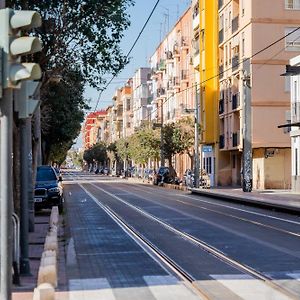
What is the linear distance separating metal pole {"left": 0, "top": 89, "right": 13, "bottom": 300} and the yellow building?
63.4 m

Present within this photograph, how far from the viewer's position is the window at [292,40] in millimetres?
58094

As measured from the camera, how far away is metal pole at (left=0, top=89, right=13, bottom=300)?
703 cm

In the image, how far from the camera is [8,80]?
6.87 meters

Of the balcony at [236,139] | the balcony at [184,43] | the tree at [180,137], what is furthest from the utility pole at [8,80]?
the balcony at [184,43]

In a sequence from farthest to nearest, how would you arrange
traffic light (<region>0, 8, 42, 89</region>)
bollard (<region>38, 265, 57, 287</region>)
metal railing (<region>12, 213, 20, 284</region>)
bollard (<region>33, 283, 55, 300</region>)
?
1. metal railing (<region>12, 213, 20, 284</region>)
2. bollard (<region>38, 265, 57, 287</region>)
3. bollard (<region>33, 283, 55, 300</region>)
4. traffic light (<region>0, 8, 42, 89</region>)

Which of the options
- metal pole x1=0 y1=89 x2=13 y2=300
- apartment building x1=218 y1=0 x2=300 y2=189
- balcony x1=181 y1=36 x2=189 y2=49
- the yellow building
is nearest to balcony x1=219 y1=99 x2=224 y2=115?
the yellow building

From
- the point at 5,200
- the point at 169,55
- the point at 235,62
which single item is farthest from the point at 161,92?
the point at 5,200

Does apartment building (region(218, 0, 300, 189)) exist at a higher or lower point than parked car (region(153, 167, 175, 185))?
higher

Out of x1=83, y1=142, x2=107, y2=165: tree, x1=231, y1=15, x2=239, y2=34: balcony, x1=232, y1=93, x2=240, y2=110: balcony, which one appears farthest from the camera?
x1=83, y1=142, x2=107, y2=165: tree

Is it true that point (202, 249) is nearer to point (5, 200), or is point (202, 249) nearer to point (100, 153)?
point (5, 200)

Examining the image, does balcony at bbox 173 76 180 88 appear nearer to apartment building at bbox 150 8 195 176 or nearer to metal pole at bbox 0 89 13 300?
apartment building at bbox 150 8 195 176

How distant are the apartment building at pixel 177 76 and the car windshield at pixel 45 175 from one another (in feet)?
158

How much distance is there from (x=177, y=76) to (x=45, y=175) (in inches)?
2474

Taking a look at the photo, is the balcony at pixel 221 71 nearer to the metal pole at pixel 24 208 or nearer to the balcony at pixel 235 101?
the balcony at pixel 235 101
